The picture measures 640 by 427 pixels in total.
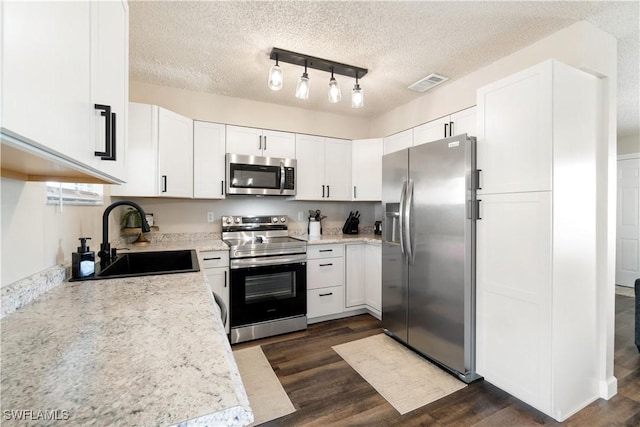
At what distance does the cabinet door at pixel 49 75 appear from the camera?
0.47 meters

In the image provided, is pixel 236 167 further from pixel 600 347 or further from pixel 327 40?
pixel 600 347

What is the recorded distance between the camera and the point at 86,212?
175cm

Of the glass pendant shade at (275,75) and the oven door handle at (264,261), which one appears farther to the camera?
the oven door handle at (264,261)

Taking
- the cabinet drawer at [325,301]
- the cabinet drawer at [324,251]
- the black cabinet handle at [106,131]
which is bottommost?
the cabinet drawer at [325,301]

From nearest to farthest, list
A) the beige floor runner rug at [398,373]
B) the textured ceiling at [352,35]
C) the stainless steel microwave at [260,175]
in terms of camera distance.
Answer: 1. the textured ceiling at [352,35]
2. the beige floor runner rug at [398,373]
3. the stainless steel microwave at [260,175]

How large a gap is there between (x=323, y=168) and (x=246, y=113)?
44.4 inches

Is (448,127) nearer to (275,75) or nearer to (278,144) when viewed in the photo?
(275,75)

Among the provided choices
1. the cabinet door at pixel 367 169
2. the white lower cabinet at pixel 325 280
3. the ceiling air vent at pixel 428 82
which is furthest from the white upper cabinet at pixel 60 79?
the cabinet door at pixel 367 169

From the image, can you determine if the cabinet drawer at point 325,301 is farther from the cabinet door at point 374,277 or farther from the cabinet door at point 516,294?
the cabinet door at point 516,294

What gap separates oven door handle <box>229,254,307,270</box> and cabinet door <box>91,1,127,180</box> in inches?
62.8

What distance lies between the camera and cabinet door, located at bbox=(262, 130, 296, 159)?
10.6 feet

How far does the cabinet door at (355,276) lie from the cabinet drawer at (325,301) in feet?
0.30

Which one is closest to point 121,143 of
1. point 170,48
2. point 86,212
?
point 86,212

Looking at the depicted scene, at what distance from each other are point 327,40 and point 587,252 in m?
2.32
